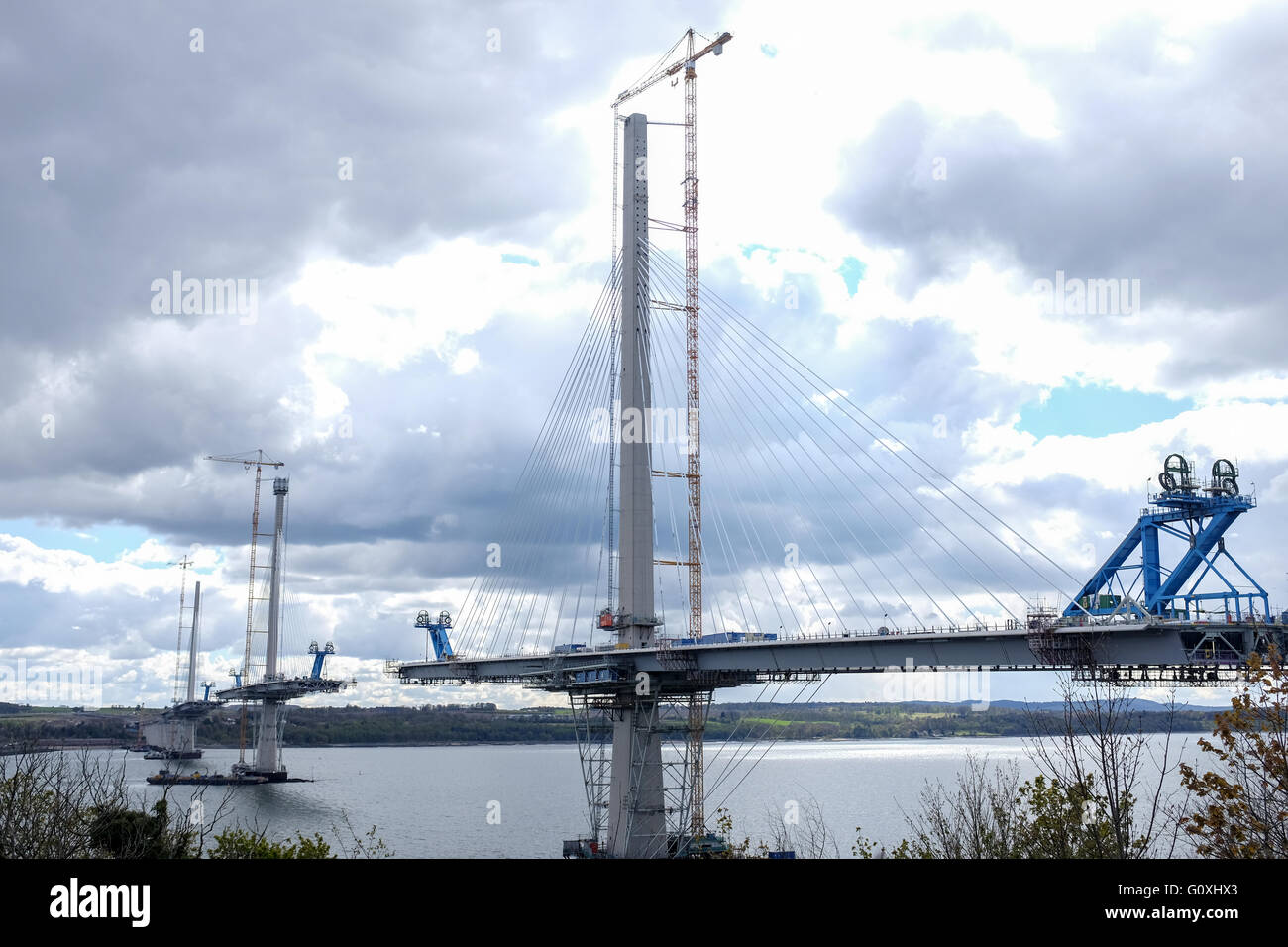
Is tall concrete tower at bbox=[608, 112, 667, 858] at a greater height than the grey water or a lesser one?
greater

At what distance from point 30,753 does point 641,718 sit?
4369 cm

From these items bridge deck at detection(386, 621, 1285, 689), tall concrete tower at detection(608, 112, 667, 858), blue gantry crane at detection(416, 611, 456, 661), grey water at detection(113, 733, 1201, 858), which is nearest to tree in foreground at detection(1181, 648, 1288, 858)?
bridge deck at detection(386, 621, 1285, 689)

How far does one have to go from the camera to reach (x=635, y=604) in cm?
6331

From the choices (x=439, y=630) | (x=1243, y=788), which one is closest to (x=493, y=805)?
(x=439, y=630)

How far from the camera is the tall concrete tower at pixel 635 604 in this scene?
202 feet

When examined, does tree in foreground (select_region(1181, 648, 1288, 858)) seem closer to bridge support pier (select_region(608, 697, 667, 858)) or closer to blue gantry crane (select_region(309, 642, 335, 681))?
bridge support pier (select_region(608, 697, 667, 858))

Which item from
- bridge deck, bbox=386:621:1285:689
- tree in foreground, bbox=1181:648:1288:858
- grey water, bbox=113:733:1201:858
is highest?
bridge deck, bbox=386:621:1285:689

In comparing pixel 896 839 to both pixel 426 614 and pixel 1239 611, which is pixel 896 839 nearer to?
pixel 1239 611

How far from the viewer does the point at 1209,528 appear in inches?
2000

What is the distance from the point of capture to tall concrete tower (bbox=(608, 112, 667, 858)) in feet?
202

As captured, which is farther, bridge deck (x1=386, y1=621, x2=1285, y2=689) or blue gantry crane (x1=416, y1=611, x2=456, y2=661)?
blue gantry crane (x1=416, y1=611, x2=456, y2=661)

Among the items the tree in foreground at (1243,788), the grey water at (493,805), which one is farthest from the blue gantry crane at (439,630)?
the tree in foreground at (1243,788)

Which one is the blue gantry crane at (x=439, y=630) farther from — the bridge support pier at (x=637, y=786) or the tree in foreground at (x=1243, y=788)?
the tree in foreground at (x=1243, y=788)
